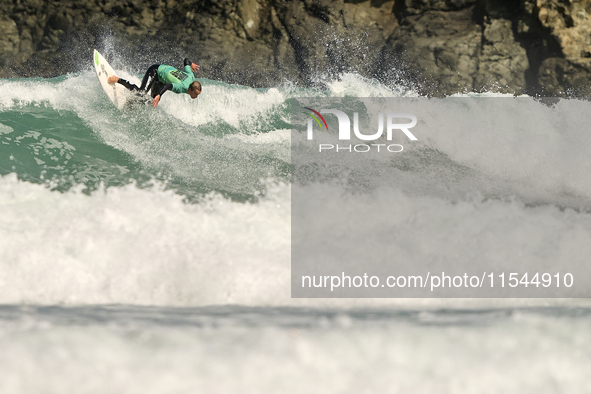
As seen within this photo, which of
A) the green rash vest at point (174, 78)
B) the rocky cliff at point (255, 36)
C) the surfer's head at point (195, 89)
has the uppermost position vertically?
the rocky cliff at point (255, 36)

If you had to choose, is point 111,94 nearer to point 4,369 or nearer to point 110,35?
point 4,369

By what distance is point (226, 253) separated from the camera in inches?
118

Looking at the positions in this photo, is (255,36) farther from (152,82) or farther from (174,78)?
(174,78)

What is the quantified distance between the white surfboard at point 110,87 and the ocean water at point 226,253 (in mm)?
145

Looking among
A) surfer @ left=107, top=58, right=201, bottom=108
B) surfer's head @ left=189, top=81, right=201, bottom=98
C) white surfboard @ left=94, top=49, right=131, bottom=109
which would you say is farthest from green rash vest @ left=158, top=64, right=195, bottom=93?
white surfboard @ left=94, top=49, right=131, bottom=109

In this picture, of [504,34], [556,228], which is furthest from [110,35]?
[556,228]

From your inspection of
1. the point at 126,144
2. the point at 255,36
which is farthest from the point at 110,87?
the point at 255,36

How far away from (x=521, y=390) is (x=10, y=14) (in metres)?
13.4

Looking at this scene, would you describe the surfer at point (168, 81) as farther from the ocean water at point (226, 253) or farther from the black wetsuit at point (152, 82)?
the ocean water at point (226, 253)

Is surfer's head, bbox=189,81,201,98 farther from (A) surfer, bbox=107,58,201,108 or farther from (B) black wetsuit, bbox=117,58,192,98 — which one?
(B) black wetsuit, bbox=117,58,192,98

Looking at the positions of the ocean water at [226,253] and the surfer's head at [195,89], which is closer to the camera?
the ocean water at [226,253]

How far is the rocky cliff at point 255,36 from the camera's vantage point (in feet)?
33.5

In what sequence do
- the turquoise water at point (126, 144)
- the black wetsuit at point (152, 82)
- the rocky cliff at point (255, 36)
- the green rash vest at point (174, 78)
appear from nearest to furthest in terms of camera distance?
1. the turquoise water at point (126, 144)
2. the green rash vest at point (174, 78)
3. the black wetsuit at point (152, 82)
4. the rocky cliff at point (255, 36)

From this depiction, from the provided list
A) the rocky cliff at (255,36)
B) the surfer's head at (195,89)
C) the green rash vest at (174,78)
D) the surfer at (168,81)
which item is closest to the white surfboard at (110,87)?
the surfer at (168,81)
